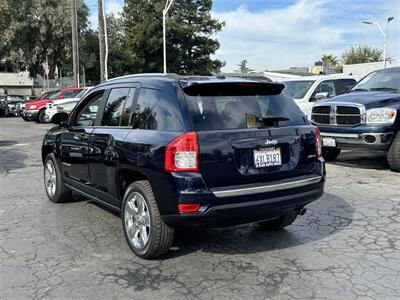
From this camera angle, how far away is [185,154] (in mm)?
3961

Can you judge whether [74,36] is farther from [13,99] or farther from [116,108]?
[116,108]

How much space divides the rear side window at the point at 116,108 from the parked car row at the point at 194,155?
0.05 ft

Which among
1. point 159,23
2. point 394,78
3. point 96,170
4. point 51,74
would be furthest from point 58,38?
point 96,170

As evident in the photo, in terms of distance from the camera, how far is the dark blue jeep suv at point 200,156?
13.1 ft

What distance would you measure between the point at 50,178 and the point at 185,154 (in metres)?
3.60

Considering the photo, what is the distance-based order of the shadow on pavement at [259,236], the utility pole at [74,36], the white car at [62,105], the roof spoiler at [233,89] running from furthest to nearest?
1. the utility pole at [74,36]
2. the white car at [62,105]
3. the shadow on pavement at [259,236]
4. the roof spoiler at [233,89]

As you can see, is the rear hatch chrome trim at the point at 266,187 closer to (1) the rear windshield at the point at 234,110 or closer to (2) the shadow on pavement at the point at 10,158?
(1) the rear windshield at the point at 234,110

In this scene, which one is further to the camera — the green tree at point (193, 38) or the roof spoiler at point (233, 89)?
the green tree at point (193, 38)

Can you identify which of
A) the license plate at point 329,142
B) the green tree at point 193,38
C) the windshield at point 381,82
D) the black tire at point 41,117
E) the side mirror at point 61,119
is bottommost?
the license plate at point 329,142

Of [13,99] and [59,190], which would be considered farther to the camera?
[13,99]

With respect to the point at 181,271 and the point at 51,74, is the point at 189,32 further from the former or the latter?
the point at 181,271

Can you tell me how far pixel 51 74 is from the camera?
127 feet

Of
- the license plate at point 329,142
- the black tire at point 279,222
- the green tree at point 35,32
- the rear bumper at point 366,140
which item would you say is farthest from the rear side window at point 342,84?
the green tree at point 35,32

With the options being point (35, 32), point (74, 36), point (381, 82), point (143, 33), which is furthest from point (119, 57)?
point (381, 82)
